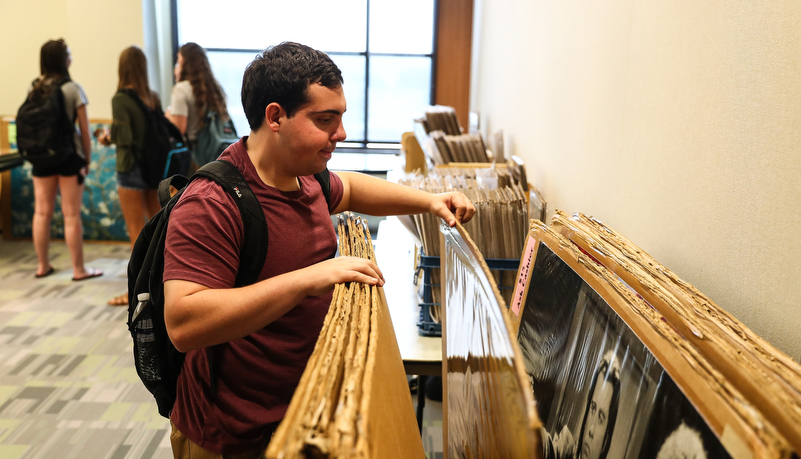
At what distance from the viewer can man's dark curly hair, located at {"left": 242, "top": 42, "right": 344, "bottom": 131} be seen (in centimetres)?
104

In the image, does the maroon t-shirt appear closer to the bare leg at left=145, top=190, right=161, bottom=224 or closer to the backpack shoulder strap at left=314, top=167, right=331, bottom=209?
the backpack shoulder strap at left=314, top=167, right=331, bottom=209

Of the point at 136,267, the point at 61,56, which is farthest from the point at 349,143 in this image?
the point at 136,267

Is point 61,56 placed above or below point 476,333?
above

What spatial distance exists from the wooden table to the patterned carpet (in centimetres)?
75

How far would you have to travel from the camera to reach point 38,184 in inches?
156

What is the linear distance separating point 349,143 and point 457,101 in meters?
1.14

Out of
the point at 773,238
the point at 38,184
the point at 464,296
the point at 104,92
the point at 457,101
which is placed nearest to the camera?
the point at 773,238

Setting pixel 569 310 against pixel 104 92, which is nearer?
pixel 569 310

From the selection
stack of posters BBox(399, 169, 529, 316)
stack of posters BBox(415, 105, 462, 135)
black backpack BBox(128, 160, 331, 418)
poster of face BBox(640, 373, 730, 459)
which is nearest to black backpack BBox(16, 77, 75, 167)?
stack of posters BBox(415, 105, 462, 135)

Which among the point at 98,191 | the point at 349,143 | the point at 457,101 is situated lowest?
the point at 98,191

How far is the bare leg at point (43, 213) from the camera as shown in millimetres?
3986

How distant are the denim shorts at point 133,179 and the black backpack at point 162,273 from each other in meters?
2.66

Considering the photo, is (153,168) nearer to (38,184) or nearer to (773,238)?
(38,184)

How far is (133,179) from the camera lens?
12.1 ft
